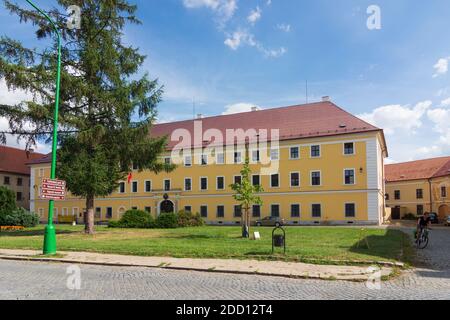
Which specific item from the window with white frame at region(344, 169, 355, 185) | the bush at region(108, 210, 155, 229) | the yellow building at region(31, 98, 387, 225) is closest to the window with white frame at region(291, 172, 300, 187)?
the yellow building at region(31, 98, 387, 225)

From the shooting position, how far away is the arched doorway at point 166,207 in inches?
2151

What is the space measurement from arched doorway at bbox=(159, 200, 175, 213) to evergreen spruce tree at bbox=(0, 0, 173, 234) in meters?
25.8

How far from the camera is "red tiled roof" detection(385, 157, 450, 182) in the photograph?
6754 cm

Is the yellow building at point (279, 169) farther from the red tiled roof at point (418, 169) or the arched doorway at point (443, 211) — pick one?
the red tiled roof at point (418, 169)

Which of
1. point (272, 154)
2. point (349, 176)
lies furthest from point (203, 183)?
point (349, 176)

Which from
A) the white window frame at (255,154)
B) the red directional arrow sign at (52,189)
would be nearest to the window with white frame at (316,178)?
the white window frame at (255,154)

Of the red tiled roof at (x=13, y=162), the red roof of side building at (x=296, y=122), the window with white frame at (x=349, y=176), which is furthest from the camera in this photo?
the red tiled roof at (x=13, y=162)

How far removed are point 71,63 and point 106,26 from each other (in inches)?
131

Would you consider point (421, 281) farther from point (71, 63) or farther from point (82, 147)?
point (71, 63)

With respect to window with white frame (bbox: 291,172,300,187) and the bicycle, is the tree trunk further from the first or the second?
window with white frame (bbox: 291,172,300,187)

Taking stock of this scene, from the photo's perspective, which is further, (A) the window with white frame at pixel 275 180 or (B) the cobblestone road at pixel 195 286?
(A) the window with white frame at pixel 275 180

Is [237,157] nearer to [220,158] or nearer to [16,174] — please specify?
[220,158]

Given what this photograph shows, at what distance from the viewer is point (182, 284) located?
9.88m

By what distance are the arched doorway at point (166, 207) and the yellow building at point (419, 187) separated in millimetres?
39641
